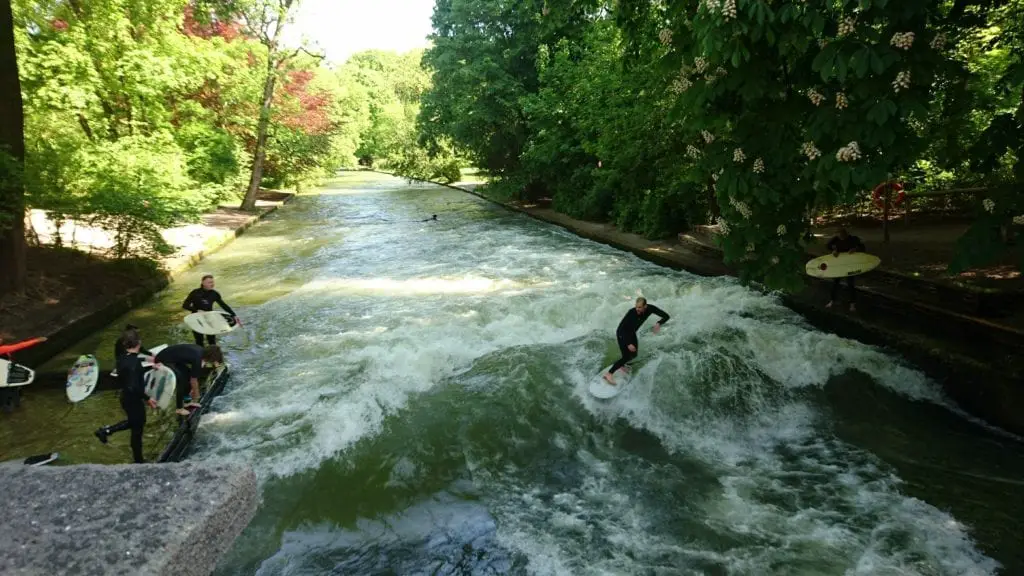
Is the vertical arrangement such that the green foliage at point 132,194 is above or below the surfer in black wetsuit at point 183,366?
above

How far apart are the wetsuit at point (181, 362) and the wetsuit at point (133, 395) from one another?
0.82 meters

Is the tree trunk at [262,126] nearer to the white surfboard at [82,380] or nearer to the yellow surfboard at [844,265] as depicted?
the white surfboard at [82,380]

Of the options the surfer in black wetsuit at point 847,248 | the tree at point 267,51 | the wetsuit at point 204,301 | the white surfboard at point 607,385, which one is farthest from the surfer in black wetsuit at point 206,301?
the tree at point 267,51

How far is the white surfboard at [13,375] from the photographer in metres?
7.53

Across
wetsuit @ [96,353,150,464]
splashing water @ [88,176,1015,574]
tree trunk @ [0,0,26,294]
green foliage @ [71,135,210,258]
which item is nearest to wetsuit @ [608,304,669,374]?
splashing water @ [88,176,1015,574]

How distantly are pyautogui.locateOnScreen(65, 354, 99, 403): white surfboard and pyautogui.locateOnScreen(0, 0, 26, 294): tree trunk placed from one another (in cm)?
459

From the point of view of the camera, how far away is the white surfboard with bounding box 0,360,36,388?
7.53 metres

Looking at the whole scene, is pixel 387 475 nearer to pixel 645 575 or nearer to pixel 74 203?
pixel 645 575

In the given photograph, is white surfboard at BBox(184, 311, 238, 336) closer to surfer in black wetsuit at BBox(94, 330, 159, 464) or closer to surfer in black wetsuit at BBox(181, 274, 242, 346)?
surfer in black wetsuit at BBox(181, 274, 242, 346)

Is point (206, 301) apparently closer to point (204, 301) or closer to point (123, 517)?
point (204, 301)

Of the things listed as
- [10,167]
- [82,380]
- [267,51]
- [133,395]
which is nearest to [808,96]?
[133,395]

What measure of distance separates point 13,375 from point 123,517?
451 centimetres

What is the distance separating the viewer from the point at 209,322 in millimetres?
9844

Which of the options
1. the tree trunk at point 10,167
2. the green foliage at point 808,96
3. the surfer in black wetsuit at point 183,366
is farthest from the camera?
the tree trunk at point 10,167
